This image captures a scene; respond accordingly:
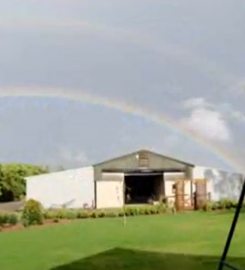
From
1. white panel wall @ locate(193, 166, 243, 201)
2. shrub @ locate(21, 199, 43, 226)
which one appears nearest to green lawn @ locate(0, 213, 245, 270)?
shrub @ locate(21, 199, 43, 226)

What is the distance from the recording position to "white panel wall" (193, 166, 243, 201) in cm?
3610

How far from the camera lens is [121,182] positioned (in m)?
37.3

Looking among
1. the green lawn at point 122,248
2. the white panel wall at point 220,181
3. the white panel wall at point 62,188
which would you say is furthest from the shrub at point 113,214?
the white panel wall at point 220,181

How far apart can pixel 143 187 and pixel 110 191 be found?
4934 millimetres

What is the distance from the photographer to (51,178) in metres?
35.6

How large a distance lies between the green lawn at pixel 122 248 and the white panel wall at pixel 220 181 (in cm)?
1735

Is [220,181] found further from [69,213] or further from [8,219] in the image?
[8,219]

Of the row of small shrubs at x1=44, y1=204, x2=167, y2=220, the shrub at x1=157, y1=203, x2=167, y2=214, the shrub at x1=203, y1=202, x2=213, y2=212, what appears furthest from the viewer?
the shrub at x1=203, y1=202, x2=213, y2=212

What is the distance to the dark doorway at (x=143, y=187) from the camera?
126 ft

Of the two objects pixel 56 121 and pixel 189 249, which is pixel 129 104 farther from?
pixel 56 121

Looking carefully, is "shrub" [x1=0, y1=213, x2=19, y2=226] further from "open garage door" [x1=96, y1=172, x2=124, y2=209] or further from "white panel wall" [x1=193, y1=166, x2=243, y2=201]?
"white panel wall" [x1=193, y1=166, x2=243, y2=201]

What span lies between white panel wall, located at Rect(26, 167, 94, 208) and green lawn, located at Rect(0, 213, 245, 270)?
16.0 metres

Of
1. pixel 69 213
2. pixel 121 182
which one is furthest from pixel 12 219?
pixel 121 182

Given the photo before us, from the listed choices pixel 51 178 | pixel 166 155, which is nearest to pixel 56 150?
pixel 51 178
